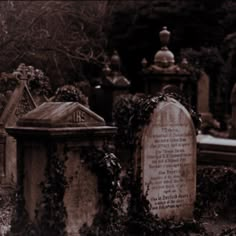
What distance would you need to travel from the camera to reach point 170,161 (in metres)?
8.58

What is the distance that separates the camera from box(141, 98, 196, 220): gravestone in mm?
8367

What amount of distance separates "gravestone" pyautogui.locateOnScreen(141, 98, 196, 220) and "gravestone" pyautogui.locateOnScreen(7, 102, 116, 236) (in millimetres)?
851

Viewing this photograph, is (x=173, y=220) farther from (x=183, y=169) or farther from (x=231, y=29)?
(x=231, y=29)

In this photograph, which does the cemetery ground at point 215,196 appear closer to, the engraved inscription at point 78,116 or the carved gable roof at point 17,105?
the carved gable roof at point 17,105

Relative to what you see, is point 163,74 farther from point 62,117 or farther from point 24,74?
point 62,117

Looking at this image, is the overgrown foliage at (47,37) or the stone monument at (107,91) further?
the stone monument at (107,91)

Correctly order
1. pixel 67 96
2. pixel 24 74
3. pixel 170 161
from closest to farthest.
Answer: pixel 170 161, pixel 24 74, pixel 67 96

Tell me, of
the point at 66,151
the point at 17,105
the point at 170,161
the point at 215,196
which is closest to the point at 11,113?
the point at 17,105

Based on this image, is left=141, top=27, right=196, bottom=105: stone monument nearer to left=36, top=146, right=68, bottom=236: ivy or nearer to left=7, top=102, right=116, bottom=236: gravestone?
left=7, top=102, right=116, bottom=236: gravestone

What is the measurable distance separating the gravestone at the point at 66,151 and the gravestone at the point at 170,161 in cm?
85

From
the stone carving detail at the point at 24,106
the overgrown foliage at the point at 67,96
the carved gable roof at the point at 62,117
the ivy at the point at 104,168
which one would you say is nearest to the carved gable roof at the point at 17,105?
the stone carving detail at the point at 24,106

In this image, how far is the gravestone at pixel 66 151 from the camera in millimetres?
7301

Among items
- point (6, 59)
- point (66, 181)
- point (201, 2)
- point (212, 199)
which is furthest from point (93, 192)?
point (201, 2)

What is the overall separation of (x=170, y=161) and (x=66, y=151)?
175cm
